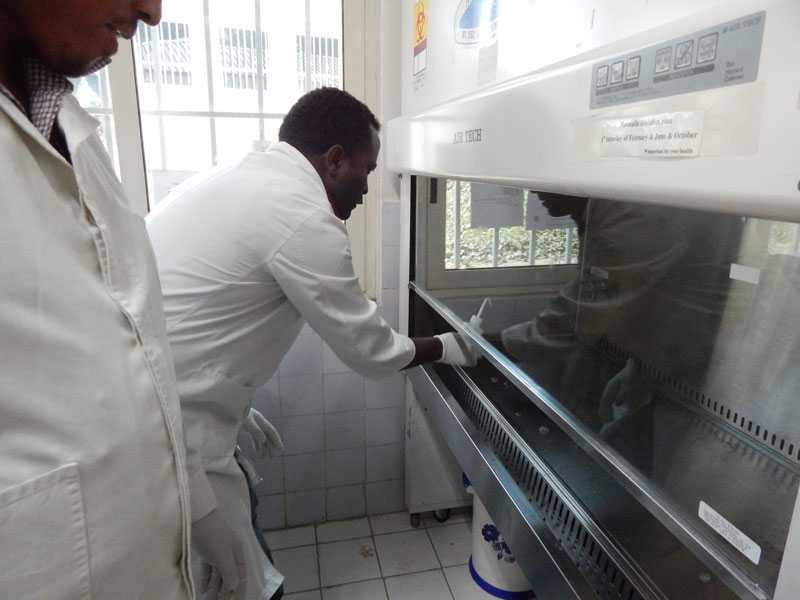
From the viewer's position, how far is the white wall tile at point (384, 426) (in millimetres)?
1957

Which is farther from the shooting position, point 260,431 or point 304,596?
point 304,596

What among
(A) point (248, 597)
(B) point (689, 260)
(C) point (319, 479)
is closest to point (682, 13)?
(B) point (689, 260)

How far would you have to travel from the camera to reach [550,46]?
0.70m

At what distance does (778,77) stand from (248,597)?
1308mm

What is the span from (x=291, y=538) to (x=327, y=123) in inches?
57.8

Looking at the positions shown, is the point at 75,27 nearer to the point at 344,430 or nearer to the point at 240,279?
the point at 240,279

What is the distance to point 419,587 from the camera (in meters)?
1.73

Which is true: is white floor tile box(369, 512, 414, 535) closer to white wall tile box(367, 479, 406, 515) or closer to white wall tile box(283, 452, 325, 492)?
white wall tile box(367, 479, 406, 515)

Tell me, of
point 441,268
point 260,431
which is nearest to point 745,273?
point 441,268

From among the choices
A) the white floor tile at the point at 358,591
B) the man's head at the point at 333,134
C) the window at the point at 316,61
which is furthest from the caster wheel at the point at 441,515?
the window at the point at 316,61

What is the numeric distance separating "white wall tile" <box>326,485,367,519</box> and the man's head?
1204 millimetres

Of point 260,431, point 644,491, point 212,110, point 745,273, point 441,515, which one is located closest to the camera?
point 644,491

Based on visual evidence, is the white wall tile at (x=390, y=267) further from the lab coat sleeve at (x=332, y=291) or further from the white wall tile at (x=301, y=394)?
the lab coat sleeve at (x=332, y=291)

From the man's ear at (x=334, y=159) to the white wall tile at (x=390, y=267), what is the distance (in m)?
0.52
